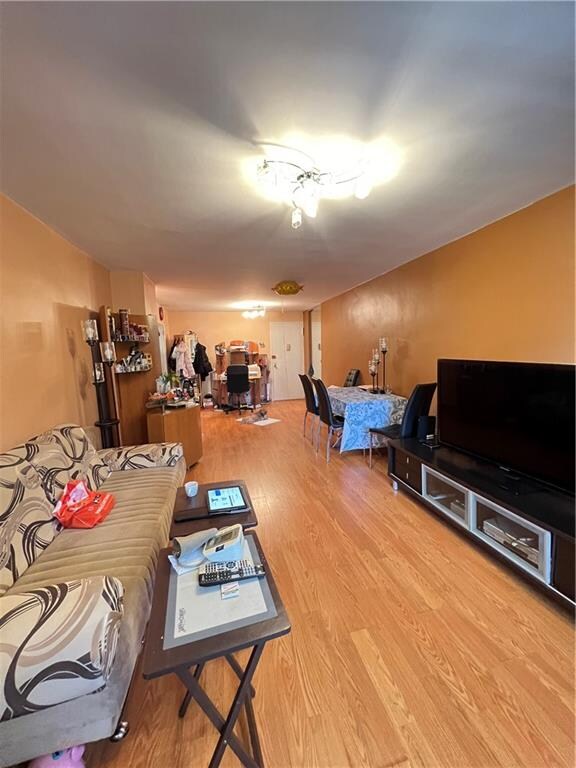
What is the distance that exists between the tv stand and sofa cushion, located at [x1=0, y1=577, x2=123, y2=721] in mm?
1933

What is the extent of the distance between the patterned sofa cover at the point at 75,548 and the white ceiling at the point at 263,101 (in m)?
1.54

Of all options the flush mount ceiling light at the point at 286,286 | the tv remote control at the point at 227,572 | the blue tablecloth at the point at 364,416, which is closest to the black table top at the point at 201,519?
the tv remote control at the point at 227,572

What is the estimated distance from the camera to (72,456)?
201cm

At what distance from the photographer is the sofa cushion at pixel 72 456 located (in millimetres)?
1749

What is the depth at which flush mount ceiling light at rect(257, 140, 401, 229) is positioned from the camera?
4.97 ft

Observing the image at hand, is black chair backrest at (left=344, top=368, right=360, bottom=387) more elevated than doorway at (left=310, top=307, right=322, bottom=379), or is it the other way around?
doorway at (left=310, top=307, right=322, bottom=379)

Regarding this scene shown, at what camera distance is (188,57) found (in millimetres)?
1021

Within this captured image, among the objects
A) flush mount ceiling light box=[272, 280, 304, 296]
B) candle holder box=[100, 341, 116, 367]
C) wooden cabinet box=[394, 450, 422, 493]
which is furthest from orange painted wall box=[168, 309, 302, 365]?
wooden cabinet box=[394, 450, 422, 493]

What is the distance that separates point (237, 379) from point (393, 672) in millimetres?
5405

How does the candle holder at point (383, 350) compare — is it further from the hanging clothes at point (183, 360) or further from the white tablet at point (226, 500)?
the hanging clothes at point (183, 360)

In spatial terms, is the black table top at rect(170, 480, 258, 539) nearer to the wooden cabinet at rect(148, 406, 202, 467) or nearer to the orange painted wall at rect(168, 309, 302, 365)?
the wooden cabinet at rect(148, 406, 202, 467)

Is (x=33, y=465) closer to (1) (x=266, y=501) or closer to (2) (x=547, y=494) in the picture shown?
(1) (x=266, y=501)

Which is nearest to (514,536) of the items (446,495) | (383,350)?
(446,495)

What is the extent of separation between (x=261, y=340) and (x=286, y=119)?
6449mm
